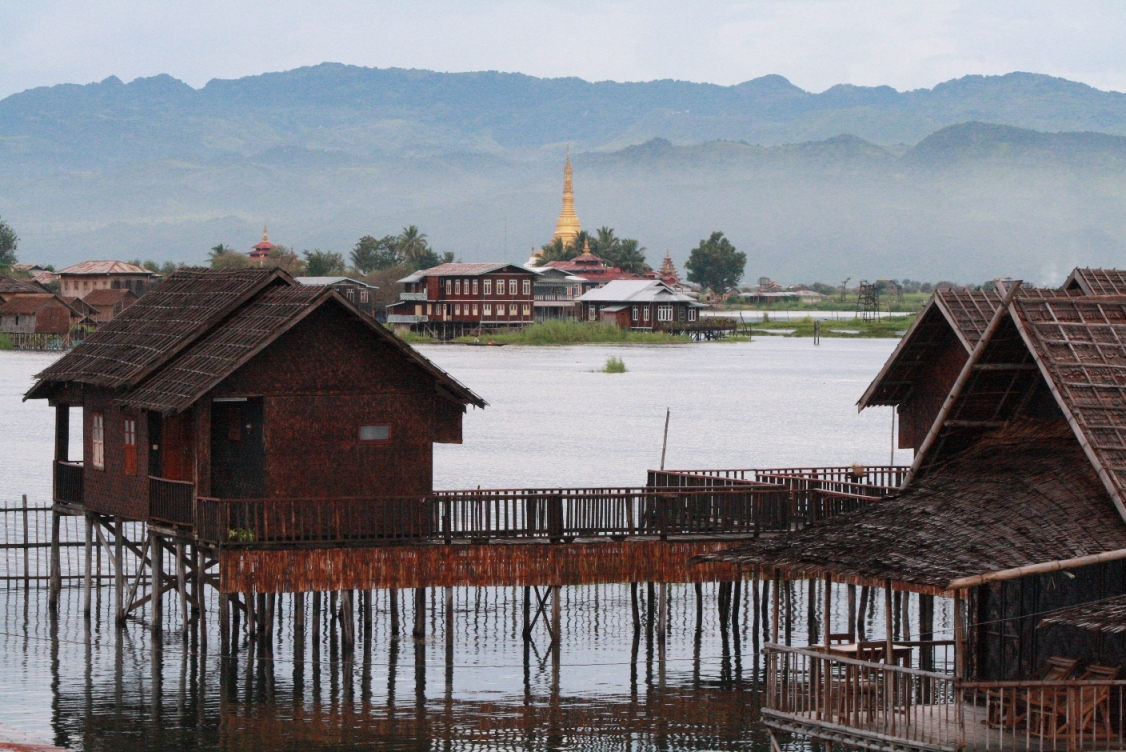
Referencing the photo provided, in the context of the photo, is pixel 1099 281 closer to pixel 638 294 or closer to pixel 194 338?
pixel 194 338

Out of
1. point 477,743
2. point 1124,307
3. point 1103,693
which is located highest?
point 1124,307

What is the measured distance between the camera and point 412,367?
102 feet

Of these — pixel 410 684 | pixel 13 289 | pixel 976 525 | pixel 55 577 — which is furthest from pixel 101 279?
pixel 976 525

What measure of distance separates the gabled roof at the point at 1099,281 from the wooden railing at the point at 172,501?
14.8m

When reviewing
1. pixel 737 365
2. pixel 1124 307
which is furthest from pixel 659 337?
pixel 1124 307

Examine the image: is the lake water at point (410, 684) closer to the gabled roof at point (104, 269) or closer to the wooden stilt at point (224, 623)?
the wooden stilt at point (224, 623)

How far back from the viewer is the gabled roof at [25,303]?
14488 cm

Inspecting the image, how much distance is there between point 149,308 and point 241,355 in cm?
620

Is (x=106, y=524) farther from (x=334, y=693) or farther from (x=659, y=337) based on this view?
(x=659, y=337)

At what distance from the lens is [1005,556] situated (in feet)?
61.0

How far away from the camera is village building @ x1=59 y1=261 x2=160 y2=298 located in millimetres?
171000

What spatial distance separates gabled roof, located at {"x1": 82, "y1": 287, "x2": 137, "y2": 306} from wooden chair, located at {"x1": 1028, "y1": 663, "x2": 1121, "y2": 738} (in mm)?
139748

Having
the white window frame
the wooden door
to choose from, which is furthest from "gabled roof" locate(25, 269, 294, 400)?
the wooden door

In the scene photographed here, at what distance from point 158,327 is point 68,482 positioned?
3.83m
